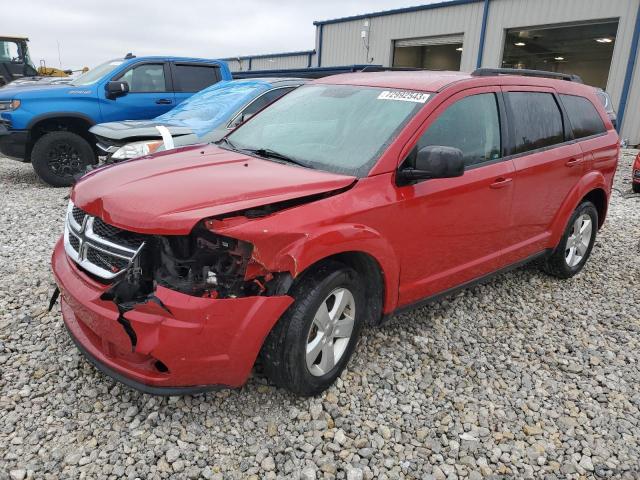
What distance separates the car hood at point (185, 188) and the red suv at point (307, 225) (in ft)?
0.03

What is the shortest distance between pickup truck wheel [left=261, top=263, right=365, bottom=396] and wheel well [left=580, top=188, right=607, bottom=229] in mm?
2876

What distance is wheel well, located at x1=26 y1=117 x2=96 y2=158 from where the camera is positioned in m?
7.43

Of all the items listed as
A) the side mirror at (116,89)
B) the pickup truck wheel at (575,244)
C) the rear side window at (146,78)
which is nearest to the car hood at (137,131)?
the side mirror at (116,89)

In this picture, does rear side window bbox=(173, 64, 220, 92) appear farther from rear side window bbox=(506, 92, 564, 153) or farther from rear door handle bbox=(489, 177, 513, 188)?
rear door handle bbox=(489, 177, 513, 188)

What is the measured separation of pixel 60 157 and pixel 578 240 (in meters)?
7.02

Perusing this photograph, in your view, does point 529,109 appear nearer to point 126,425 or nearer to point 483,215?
point 483,215

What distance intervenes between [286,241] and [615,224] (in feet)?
19.1

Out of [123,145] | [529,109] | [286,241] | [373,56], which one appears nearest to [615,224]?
[529,109]

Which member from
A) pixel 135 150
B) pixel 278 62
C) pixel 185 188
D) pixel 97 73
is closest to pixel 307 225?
pixel 185 188

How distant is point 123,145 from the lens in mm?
5941

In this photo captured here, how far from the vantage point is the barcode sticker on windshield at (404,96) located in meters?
3.08

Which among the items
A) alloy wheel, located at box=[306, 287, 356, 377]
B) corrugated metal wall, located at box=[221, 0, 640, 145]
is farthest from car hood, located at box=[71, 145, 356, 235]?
corrugated metal wall, located at box=[221, 0, 640, 145]

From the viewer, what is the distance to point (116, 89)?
7484mm

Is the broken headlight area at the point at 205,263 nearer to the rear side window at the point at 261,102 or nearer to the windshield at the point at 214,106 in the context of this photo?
the windshield at the point at 214,106
